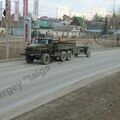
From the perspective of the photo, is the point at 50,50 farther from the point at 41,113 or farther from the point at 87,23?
the point at 87,23

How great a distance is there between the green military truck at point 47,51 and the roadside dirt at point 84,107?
14.1 meters

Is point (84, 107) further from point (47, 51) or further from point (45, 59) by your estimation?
point (47, 51)

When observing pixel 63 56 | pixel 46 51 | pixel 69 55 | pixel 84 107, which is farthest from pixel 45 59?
pixel 84 107

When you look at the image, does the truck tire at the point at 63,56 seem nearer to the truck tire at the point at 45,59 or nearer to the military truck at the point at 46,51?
the military truck at the point at 46,51

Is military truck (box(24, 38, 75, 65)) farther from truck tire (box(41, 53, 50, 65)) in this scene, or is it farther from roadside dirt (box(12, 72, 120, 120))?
roadside dirt (box(12, 72, 120, 120))

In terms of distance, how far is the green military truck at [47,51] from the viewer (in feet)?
87.9

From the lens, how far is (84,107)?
32.3ft

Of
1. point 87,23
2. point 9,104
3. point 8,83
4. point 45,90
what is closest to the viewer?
point 9,104

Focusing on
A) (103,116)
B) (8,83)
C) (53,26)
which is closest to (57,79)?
(8,83)

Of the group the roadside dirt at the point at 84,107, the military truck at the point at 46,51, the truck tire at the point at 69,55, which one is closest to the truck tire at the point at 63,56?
the military truck at the point at 46,51

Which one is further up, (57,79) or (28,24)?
(28,24)

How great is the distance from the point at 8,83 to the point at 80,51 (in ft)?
61.9

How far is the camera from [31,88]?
14695 mm

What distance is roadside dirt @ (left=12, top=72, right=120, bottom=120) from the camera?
8.75m
